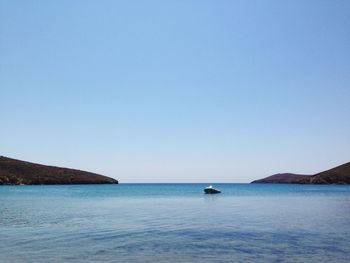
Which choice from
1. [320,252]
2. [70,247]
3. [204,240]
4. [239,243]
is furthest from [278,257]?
[70,247]

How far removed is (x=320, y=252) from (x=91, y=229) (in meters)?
19.8

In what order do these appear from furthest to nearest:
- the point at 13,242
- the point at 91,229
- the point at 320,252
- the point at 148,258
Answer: the point at 91,229, the point at 13,242, the point at 320,252, the point at 148,258

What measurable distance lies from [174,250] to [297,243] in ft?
30.3

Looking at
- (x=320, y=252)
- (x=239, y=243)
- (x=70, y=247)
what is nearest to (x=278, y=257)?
(x=320, y=252)

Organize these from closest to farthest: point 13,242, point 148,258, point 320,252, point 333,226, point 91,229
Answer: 1. point 148,258
2. point 320,252
3. point 13,242
4. point 91,229
5. point 333,226

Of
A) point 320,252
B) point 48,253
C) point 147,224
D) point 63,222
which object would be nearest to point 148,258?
point 48,253

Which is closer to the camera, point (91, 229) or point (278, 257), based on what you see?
point (278, 257)

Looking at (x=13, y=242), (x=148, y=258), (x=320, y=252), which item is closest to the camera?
(x=148, y=258)

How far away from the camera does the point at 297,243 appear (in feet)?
92.9

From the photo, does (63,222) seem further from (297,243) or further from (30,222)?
(297,243)

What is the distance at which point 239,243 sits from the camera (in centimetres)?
2836

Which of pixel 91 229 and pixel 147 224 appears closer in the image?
pixel 91 229

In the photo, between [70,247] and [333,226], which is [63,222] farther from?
[333,226]

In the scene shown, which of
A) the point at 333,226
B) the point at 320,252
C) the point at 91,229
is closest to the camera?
the point at 320,252
